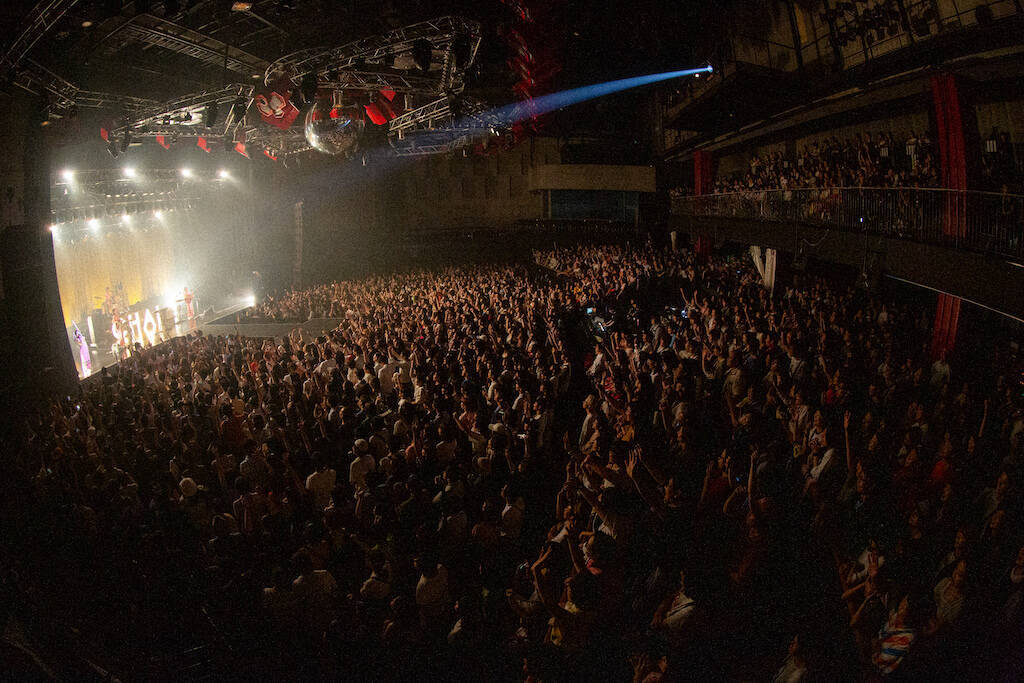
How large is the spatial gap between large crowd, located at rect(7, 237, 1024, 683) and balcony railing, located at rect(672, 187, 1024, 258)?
142 centimetres

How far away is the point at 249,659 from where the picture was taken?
10.1 feet

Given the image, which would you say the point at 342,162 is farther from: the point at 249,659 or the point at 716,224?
the point at 249,659

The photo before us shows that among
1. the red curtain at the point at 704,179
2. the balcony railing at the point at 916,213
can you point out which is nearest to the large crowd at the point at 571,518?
the balcony railing at the point at 916,213

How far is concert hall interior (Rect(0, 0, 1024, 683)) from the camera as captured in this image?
114 inches

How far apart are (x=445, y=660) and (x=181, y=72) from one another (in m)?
12.5

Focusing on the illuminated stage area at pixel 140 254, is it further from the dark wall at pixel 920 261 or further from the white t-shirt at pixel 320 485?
the dark wall at pixel 920 261

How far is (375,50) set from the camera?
845 centimetres

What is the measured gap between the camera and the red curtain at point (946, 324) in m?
7.78

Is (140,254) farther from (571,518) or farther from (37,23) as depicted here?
(571,518)

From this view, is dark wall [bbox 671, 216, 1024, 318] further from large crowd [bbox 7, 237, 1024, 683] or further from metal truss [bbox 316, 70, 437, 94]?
metal truss [bbox 316, 70, 437, 94]

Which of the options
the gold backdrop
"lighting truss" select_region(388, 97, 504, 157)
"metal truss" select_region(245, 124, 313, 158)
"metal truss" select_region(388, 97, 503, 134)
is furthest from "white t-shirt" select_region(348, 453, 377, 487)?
the gold backdrop

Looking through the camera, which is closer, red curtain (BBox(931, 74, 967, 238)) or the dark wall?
the dark wall

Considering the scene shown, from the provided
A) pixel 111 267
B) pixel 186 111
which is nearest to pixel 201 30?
pixel 186 111

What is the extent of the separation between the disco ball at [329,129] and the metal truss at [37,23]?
2845mm
